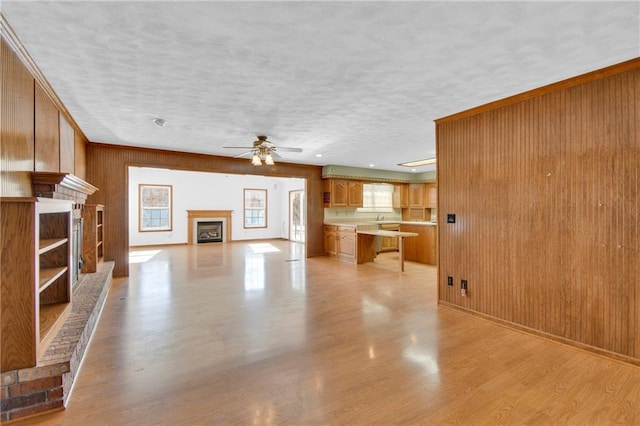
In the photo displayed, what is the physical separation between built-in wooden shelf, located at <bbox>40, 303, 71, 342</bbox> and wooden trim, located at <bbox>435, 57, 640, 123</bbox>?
4.42m

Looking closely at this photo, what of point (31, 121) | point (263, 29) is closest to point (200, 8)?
point (263, 29)

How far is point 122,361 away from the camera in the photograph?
2.49 metres

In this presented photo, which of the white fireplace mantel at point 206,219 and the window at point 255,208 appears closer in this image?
the white fireplace mantel at point 206,219

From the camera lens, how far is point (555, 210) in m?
2.87

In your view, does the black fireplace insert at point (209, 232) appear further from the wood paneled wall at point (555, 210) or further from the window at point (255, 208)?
the wood paneled wall at point (555, 210)

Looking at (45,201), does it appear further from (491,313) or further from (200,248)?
(200,248)

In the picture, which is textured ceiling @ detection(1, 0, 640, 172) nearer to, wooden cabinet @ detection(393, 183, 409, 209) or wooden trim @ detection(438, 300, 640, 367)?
wooden trim @ detection(438, 300, 640, 367)

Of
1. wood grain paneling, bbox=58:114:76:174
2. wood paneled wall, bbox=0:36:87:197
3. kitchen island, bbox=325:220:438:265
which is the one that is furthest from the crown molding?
kitchen island, bbox=325:220:438:265

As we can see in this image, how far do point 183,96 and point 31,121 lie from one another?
1.26 m

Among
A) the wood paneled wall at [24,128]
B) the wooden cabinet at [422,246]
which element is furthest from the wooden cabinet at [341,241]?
the wood paneled wall at [24,128]

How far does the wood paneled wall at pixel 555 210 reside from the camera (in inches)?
97.0

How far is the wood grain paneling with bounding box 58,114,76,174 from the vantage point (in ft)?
11.5

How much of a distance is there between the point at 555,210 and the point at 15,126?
15.3 ft

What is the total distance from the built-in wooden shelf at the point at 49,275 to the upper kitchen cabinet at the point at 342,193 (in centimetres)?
582
